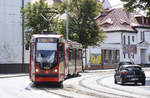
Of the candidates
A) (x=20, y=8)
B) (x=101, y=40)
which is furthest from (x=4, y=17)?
(x=101, y=40)

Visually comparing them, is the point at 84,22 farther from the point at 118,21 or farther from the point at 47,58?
the point at 47,58

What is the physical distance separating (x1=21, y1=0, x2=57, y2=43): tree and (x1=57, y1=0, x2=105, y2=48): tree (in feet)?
6.31

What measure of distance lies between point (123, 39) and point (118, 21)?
3870 millimetres

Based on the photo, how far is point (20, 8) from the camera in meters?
51.4

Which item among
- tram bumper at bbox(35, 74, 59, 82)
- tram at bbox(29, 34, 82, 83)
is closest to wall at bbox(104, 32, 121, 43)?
tram at bbox(29, 34, 82, 83)

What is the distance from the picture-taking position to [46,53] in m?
22.0

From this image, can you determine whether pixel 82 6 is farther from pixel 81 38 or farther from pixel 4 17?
pixel 4 17

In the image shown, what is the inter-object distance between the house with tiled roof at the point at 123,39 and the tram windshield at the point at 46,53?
4079cm

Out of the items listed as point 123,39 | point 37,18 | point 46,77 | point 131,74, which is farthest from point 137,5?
point 123,39

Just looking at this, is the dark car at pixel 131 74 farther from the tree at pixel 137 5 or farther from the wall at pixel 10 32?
the wall at pixel 10 32

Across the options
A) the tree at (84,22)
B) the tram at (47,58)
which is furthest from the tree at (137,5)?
the tree at (84,22)

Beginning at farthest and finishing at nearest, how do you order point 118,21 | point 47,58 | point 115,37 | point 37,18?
point 118,21 → point 115,37 → point 37,18 → point 47,58

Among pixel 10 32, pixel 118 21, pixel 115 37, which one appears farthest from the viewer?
pixel 118 21

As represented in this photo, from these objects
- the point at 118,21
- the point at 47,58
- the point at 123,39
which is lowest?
the point at 47,58
